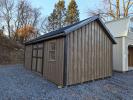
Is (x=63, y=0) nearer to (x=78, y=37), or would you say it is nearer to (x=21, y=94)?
(x=78, y=37)

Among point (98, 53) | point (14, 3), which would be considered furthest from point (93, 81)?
point (14, 3)

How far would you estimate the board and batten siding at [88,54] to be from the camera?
8273mm

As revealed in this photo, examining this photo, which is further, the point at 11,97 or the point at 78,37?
the point at 78,37

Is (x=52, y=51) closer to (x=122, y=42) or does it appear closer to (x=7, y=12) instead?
(x=122, y=42)

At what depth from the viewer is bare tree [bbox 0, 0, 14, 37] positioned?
95.8 ft

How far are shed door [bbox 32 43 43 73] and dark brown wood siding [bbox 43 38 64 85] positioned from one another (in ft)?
3.76

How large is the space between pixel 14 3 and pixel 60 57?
27.5m

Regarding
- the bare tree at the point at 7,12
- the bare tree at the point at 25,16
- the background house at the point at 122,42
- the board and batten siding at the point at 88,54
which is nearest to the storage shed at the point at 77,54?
the board and batten siding at the point at 88,54

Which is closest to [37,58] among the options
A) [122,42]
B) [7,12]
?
[122,42]

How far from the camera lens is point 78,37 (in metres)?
8.69

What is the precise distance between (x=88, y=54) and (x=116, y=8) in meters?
21.9

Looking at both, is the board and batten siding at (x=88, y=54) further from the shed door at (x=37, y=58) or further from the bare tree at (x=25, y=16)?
the bare tree at (x=25, y=16)

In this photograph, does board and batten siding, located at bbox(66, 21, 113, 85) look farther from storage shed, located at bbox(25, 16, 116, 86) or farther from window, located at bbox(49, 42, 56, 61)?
window, located at bbox(49, 42, 56, 61)

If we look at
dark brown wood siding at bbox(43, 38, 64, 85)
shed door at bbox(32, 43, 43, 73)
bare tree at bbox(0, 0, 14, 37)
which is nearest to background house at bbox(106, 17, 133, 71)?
shed door at bbox(32, 43, 43, 73)
